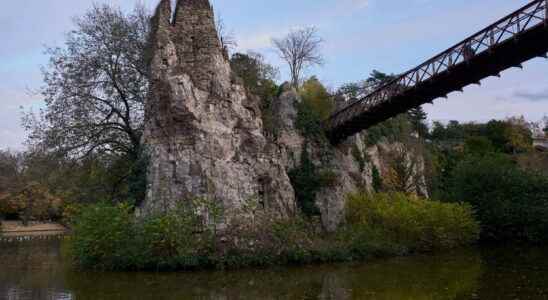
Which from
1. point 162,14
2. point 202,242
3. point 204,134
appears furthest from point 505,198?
point 162,14

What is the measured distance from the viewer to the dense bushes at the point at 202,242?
20.0 m

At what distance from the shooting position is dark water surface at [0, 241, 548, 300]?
13672mm

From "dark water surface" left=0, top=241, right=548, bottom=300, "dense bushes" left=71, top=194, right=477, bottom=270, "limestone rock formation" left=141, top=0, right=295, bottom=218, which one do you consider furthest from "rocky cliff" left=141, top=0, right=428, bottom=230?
"dark water surface" left=0, top=241, right=548, bottom=300

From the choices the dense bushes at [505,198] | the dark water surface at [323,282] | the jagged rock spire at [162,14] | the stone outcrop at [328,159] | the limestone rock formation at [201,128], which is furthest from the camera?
the dense bushes at [505,198]

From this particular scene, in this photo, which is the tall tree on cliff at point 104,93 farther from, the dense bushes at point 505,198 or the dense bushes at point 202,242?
the dense bushes at point 505,198

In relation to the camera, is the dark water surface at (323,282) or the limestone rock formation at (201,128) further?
the limestone rock formation at (201,128)

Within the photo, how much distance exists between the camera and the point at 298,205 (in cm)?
2661

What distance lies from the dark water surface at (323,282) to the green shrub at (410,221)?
2.35m

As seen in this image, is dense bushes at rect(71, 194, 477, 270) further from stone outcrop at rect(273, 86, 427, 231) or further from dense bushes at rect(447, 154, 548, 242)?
dense bushes at rect(447, 154, 548, 242)

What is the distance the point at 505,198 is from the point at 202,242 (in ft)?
62.6

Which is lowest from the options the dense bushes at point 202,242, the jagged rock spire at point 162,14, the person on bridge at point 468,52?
the dense bushes at point 202,242

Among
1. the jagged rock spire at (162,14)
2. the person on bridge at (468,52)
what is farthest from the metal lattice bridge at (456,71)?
the jagged rock spire at (162,14)

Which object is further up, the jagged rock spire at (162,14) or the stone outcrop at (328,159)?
the jagged rock spire at (162,14)

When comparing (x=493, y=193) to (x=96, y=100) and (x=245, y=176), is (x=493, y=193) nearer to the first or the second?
(x=245, y=176)
